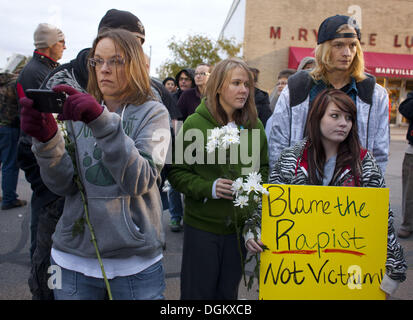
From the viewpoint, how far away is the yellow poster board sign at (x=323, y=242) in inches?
67.5

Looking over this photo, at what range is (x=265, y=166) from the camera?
2.38 meters

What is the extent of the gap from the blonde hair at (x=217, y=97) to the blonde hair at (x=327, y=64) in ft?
1.51

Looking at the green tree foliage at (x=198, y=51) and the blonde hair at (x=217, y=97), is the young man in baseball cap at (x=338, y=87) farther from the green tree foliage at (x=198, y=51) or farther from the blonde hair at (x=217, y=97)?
the green tree foliage at (x=198, y=51)

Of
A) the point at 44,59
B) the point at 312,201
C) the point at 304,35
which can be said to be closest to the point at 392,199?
the point at 312,201

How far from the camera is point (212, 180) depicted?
2205 millimetres

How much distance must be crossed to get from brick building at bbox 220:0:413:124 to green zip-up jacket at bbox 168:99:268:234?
1899 cm

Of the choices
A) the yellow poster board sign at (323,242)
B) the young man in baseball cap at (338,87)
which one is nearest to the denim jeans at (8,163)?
the young man in baseball cap at (338,87)

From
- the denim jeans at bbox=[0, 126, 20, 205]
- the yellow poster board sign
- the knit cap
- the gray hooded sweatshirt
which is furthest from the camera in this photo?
the denim jeans at bbox=[0, 126, 20, 205]

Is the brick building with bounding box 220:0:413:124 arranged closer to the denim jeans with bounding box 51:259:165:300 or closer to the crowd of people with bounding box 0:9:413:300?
the crowd of people with bounding box 0:9:413:300

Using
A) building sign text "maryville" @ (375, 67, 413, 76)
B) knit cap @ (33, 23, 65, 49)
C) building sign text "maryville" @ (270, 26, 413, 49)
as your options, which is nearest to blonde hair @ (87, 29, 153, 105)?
knit cap @ (33, 23, 65, 49)

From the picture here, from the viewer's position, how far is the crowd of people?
144cm

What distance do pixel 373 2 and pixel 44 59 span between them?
23.1 meters

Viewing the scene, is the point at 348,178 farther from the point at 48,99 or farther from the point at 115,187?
the point at 48,99
